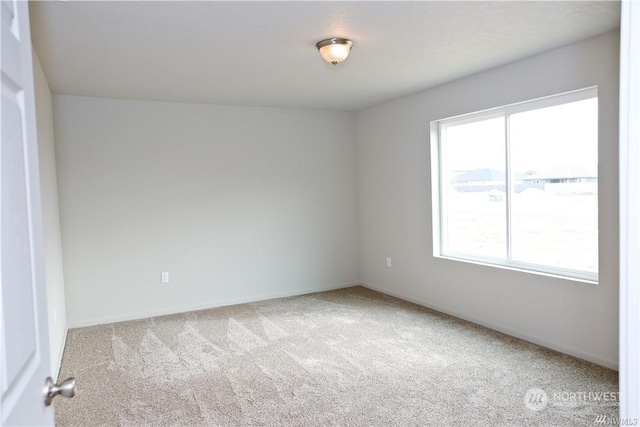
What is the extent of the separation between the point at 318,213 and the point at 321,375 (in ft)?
9.86

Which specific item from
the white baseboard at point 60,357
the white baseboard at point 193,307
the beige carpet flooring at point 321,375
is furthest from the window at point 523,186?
the white baseboard at point 60,357

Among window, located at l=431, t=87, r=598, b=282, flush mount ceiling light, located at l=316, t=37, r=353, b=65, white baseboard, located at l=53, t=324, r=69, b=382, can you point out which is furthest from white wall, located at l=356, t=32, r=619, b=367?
white baseboard, located at l=53, t=324, r=69, b=382

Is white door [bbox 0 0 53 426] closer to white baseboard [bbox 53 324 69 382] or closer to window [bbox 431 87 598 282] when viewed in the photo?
white baseboard [bbox 53 324 69 382]

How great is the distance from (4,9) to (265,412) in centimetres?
252

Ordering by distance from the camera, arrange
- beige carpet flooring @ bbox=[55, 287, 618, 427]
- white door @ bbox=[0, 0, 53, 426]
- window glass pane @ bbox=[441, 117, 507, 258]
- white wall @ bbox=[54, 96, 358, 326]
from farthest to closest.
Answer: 1. white wall @ bbox=[54, 96, 358, 326]
2. window glass pane @ bbox=[441, 117, 507, 258]
3. beige carpet flooring @ bbox=[55, 287, 618, 427]
4. white door @ bbox=[0, 0, 53, 426]

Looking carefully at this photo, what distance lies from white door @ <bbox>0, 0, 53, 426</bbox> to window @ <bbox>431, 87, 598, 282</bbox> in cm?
368

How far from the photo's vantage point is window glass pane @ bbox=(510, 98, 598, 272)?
3.45 m

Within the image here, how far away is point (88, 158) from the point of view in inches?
184

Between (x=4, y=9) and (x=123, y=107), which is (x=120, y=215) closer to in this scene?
(x=123, y=107)

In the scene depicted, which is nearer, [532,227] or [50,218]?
[50,218]

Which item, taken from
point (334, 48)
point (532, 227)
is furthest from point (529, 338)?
point (334, 48)

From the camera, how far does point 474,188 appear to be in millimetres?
4539

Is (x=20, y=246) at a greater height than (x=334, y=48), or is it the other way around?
(x=334, y=48)

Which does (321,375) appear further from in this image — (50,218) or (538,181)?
(50,218)
